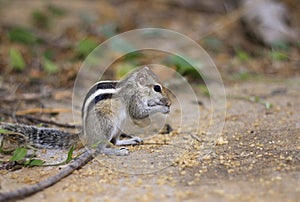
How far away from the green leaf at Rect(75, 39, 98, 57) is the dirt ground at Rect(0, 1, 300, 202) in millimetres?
1144

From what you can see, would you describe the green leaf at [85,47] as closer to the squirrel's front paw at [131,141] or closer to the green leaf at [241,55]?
the green leaf at [241,55]

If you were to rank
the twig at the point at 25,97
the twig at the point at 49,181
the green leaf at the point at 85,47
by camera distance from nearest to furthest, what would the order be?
the twig at the point at 49,181 → the twig at the point at 25,97 → the green leaf at the point at 85,47

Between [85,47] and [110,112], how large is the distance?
2.59 m

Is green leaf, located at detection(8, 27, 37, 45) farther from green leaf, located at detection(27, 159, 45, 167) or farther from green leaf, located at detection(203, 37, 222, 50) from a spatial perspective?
green leaf, located at detection(27, 159, 45, 167)

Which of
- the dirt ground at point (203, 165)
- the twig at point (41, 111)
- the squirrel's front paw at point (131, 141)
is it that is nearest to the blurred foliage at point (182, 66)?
the dirt ground at point (203, 165)

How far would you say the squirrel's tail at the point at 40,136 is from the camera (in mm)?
3719

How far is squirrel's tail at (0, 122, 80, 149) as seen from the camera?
12.2 ft

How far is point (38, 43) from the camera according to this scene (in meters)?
6.61

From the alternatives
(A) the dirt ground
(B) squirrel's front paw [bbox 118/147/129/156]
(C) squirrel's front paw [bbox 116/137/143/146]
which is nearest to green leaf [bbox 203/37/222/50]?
(A) the dirt ground

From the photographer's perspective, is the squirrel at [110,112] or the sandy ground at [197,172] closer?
the sandy ground at [197,172]

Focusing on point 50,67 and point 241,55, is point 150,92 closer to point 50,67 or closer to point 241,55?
point 50,67

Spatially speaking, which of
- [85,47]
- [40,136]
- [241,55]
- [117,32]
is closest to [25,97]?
[85,47]

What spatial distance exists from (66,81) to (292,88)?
289 centimetres

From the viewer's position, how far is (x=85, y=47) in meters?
6.20
